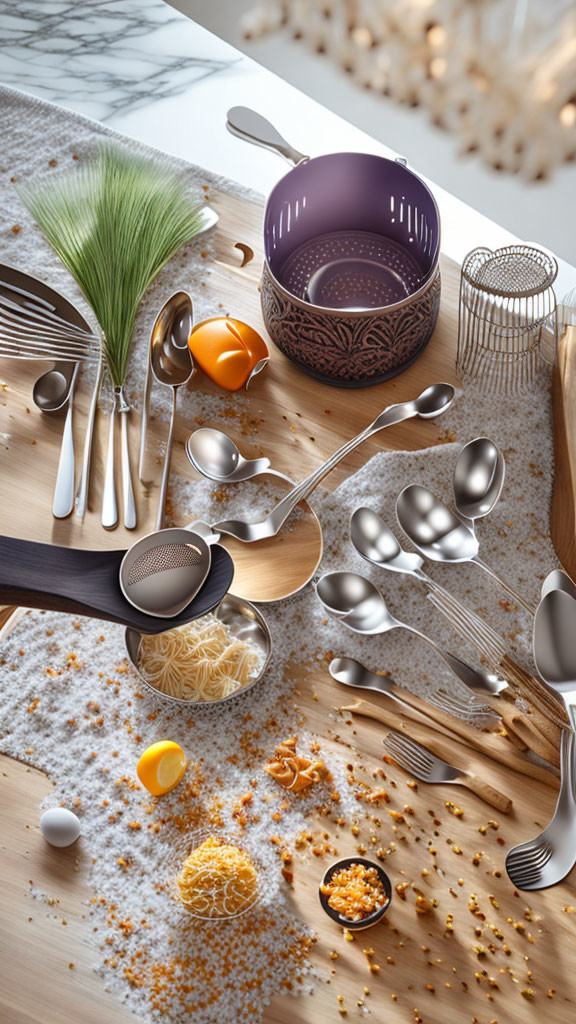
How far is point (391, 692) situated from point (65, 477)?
0.37 m

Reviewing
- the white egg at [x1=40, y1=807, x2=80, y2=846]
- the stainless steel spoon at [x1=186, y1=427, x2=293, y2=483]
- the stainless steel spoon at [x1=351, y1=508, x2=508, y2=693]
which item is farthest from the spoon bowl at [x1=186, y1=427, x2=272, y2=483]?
the white egg at [x1=40, y1=807, x2=80, y2=846]

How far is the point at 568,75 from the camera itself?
28 cm

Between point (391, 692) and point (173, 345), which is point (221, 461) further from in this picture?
point (391, 692)

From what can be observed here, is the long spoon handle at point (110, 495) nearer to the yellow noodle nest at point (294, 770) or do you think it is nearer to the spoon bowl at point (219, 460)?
the spoon bowl at point (219, 460)

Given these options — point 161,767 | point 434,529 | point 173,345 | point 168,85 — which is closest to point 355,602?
point 434,529

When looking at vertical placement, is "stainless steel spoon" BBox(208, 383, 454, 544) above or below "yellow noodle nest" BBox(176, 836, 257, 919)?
above

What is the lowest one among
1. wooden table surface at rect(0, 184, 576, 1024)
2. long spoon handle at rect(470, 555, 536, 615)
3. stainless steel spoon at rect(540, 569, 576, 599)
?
wooden table surface at rect(0, 184, 576, 1024)

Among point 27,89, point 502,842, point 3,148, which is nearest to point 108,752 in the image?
point 502,842

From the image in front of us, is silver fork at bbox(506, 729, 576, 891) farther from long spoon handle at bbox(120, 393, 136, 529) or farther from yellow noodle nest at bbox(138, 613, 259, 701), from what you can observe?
long spoon handle at bbox(120, 393, 136, 529)

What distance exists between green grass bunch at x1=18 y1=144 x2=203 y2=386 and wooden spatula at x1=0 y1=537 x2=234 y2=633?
1.11 ft

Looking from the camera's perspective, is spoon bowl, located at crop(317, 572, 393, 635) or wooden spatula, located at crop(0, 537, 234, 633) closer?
wooden spatula, located at crop(0, 537, 234, 633)

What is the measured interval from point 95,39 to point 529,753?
122 centimetres

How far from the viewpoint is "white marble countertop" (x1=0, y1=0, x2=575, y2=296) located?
1.18 meters

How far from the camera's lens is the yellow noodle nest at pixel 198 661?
74 centimetres
